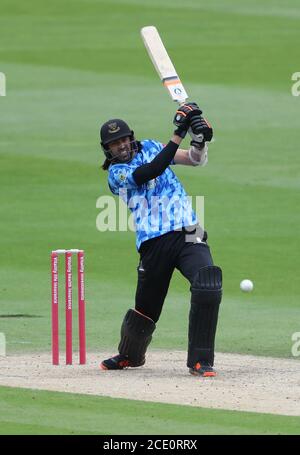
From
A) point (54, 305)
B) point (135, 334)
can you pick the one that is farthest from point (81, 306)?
point (135, 334)

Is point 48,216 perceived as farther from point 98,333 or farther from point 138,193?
point 138,193

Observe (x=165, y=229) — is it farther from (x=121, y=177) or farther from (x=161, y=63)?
(x=161, y=63)

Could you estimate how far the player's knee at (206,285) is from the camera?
10570mm

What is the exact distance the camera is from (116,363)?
11.1m

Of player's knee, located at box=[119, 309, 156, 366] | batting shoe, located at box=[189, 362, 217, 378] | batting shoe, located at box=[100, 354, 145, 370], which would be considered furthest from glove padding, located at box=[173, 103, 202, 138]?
batting shoe, located at box=[100, 354, 145, 370]

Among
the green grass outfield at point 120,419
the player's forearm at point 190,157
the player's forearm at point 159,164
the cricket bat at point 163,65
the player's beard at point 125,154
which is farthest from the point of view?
the cricket bat at point 163,65

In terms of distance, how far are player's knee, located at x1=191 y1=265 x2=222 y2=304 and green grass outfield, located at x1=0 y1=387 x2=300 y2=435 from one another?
1327 millimetres

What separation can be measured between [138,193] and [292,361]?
77.2 inches

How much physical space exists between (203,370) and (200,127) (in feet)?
5.94

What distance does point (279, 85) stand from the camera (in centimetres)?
2602

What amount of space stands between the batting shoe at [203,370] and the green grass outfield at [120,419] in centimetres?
119

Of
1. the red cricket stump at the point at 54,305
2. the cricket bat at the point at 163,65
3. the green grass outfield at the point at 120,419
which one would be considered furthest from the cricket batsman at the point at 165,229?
the green grass outfield at the point at 120,419

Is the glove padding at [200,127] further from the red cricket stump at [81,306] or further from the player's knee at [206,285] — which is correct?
the red cricket stump at [81,306]

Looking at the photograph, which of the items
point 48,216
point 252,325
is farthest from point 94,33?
point 252,325
